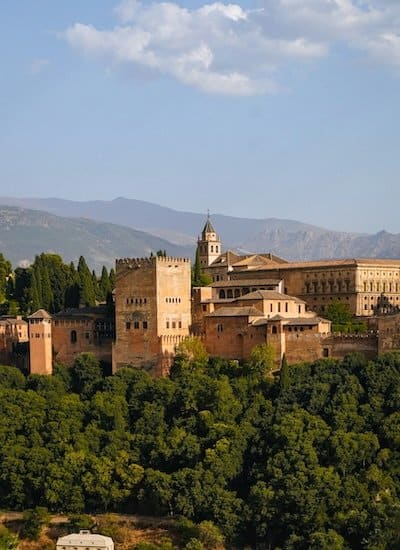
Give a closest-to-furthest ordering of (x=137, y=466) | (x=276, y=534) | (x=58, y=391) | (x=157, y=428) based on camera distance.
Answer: (x=276, y=534) < (x=137, y=466) < (x=157, y=428) < (x=58, y=391)

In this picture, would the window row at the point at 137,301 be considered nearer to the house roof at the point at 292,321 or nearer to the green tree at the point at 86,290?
the house roof at the point at 292,321

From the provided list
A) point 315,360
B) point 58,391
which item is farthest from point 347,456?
point 58,391

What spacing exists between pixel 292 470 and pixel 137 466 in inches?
275

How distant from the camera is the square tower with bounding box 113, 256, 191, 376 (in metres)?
53.8

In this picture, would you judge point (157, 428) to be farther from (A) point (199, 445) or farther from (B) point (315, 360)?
(B) point (315, 360)

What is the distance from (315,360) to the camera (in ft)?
171

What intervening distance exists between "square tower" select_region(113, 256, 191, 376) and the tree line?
20.3ft

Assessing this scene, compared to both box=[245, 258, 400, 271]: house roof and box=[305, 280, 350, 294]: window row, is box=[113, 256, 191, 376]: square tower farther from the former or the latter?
box=[245, 258, 400, 271]: house roof

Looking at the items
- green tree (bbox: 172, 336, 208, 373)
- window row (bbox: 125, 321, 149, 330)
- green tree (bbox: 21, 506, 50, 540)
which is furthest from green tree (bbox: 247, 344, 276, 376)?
green tree (bbox: 21, 506, 50, 540)

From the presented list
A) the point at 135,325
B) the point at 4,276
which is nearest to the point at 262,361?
the point at 135,325

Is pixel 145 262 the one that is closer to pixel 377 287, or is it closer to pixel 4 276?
pixel 377 287

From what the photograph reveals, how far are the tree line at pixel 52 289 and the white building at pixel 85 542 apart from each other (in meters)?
19.6

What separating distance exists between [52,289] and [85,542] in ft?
86.3

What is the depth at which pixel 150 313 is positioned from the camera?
177ft
